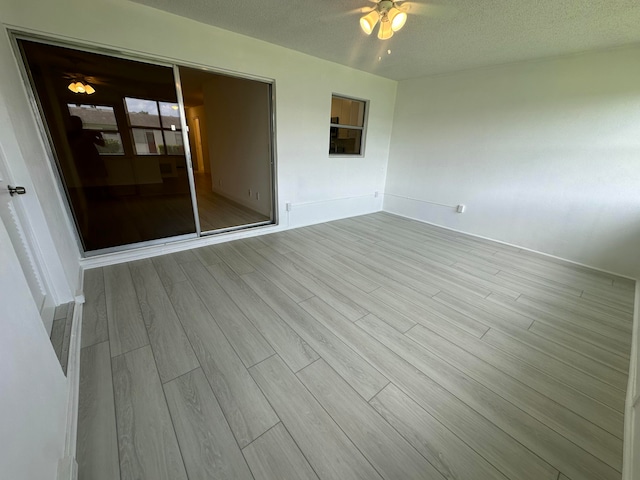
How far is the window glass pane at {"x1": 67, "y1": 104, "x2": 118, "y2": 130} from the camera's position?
8.27 ft

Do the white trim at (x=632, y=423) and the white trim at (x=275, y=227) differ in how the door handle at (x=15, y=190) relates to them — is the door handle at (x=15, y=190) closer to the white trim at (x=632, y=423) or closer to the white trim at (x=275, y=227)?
the white trim at (x=275, y=227)

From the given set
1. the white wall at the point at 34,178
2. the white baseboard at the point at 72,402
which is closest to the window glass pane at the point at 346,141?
the white wall at the point at 34,178

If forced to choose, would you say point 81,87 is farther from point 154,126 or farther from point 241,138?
point 241,138

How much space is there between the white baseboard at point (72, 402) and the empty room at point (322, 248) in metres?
0.01

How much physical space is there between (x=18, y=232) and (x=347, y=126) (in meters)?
4.10

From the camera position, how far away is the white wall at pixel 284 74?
2.08 metres

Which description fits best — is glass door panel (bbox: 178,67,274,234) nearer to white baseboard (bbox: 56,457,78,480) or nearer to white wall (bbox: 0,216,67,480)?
white wall (bbox: 0,216,67,480)

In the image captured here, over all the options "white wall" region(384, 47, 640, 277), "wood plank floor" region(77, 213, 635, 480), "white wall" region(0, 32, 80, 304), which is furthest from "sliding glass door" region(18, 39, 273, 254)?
"white wall" region(384, 47, 640, 277)

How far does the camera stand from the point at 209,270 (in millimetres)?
2629

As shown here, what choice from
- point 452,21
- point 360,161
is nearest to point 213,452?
point 452,21

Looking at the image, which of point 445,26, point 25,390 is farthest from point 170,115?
point 445,26

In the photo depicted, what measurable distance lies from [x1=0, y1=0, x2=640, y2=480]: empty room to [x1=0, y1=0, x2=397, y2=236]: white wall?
0.08ft

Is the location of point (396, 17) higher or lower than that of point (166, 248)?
higher

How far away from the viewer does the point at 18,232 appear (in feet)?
5.23
